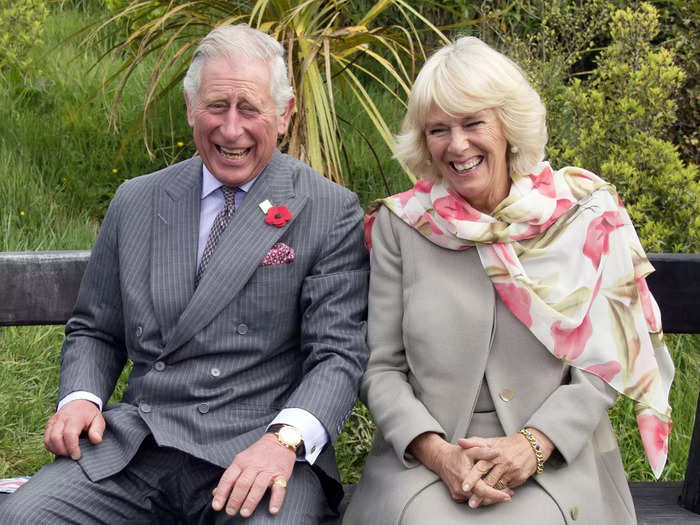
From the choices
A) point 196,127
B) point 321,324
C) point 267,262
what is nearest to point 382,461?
point 321,324

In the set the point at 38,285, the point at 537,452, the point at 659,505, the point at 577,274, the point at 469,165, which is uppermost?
the point at 469,165

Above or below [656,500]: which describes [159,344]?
above

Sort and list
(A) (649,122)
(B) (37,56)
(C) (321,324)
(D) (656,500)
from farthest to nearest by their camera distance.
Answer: (B) (37,56)
(A) (649,122)
(D) (656,500)
(C) (321,324)

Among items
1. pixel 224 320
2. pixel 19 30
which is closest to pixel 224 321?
pixel 224 320

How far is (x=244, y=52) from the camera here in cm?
275

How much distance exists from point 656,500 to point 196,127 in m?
1.80

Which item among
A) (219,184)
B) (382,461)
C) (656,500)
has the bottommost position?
(656,500)

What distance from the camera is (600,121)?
442 centimetres

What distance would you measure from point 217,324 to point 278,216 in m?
0.35

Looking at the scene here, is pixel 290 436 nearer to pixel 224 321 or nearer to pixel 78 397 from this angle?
pixel 224 321

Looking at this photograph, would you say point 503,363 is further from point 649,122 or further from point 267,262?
point 649,122

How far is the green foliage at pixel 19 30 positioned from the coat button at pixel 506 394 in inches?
166

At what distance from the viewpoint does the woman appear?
2646mm

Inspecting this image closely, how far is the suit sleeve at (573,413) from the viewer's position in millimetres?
2604
